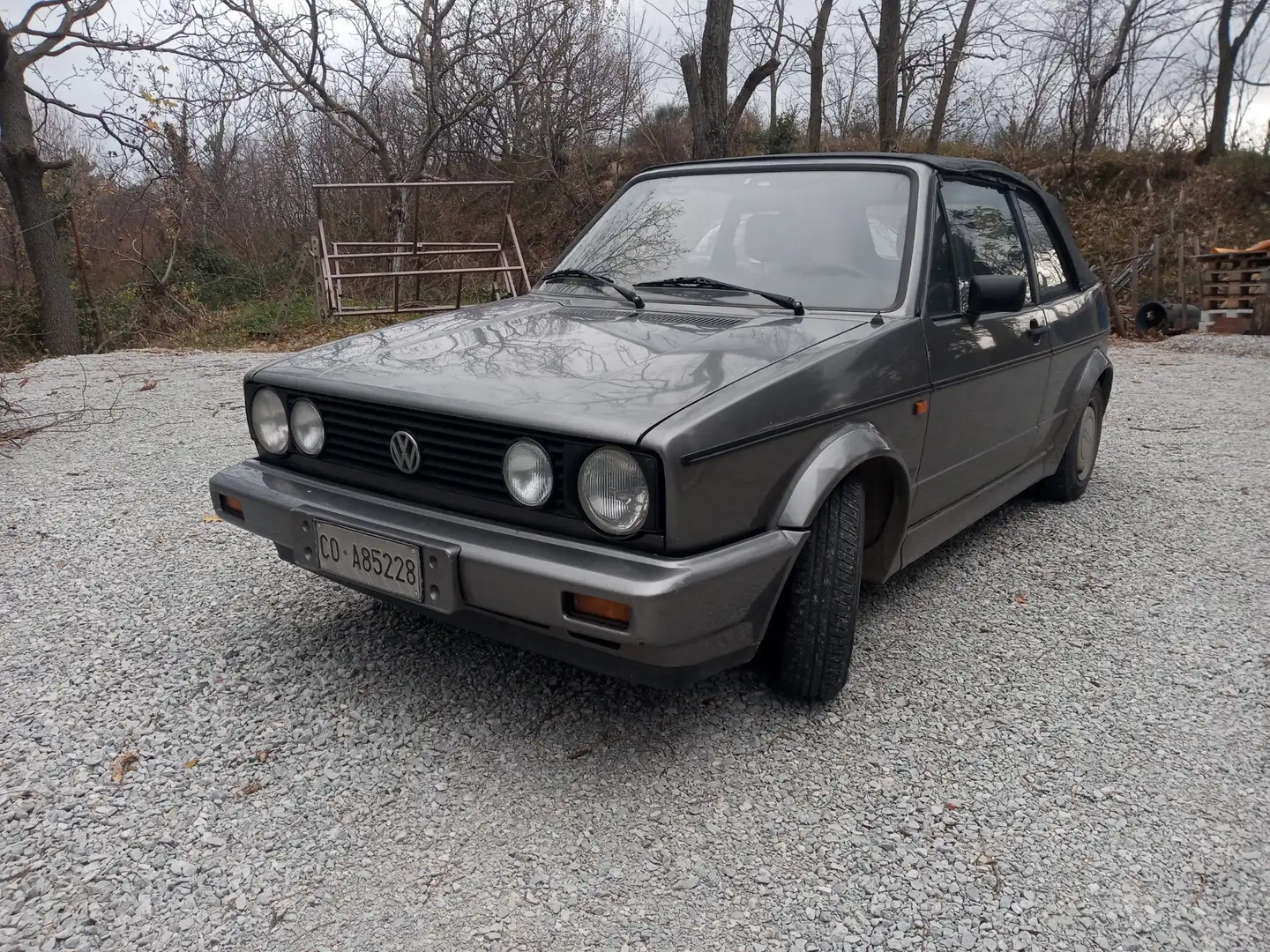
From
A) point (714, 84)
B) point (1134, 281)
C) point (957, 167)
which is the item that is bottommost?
point (1134, 281)

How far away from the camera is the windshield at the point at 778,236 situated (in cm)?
292

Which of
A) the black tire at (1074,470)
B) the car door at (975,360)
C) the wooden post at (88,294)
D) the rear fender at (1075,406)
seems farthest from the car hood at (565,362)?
the wooden post at (88,294)

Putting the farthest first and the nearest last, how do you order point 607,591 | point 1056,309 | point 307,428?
point 1056,309, point 307,428, point 607,591

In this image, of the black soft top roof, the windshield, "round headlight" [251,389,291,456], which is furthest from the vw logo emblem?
the black soft top roof

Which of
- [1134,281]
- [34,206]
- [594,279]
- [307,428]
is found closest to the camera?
[307,428]

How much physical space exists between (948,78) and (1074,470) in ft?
51.5

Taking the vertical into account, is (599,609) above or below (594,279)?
below

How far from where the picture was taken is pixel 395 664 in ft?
9.10

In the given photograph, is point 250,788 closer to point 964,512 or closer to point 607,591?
point 607,591

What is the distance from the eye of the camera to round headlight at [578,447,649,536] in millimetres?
1996

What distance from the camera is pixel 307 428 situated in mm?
2662

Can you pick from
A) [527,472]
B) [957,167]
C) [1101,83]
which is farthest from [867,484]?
[1101,83]

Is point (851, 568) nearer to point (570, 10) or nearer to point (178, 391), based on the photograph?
point (178, 391)

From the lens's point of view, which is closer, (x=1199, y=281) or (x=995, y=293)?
(x=995, y=293)
